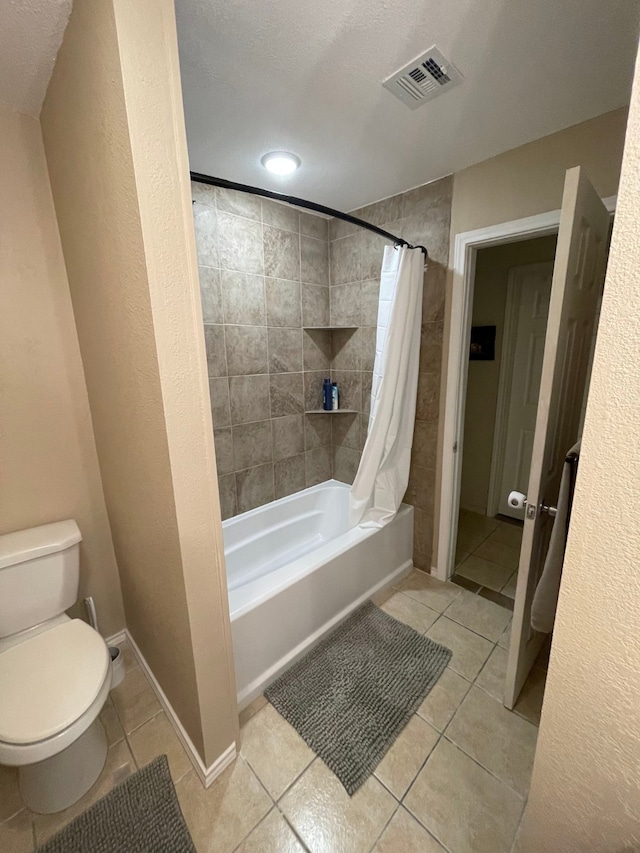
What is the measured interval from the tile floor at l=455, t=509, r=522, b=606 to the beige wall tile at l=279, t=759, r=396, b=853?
127 centimetres

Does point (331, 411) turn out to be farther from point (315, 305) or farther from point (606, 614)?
point (606, 614)

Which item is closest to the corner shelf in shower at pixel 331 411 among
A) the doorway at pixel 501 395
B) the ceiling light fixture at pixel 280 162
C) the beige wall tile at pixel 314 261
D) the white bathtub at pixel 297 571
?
Result: the white bathtub at pixel 297 571

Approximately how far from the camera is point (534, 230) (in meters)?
1.58

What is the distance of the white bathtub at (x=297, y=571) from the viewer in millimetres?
1458

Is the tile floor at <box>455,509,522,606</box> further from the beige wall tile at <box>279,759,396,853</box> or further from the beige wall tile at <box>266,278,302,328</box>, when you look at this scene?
the beige wall tile at <box>266,278,302,328</box>

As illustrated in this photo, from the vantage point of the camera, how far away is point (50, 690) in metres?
1.10

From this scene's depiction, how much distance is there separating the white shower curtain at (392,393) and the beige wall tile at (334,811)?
43.5 inches

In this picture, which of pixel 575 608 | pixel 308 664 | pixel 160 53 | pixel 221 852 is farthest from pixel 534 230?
pixel 221 852

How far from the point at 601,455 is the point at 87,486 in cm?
183

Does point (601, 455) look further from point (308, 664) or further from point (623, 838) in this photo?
point (308, 664)

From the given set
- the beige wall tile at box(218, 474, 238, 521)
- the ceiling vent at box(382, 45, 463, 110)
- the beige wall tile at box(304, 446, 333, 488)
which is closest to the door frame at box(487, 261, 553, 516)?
the beige wall tile at box(304, 446, 333, 488)

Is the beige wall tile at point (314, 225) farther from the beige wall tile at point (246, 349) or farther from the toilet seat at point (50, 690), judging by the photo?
the toilet seat at point (50, 690)

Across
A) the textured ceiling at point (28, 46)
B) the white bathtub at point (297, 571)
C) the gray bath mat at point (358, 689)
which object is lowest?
the gray bath mat at point (358, 689)

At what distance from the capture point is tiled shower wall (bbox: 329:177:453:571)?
1.91 meters
